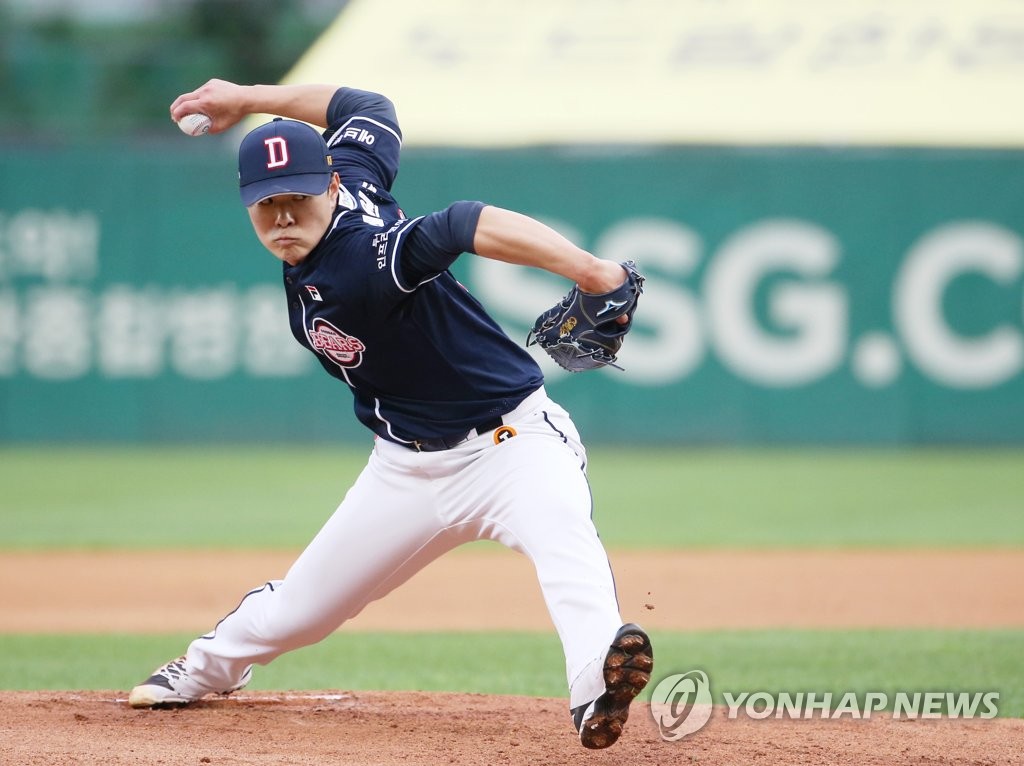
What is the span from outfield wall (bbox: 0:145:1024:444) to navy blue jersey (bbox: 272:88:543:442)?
9076mm

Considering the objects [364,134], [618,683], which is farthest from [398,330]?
[618,683]

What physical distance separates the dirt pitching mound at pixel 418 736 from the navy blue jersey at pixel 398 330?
911 mm

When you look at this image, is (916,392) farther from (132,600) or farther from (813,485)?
(132,600)

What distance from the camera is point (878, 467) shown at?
1227 centimetres

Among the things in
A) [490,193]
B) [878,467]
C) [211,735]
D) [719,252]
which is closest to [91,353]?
[490,193]

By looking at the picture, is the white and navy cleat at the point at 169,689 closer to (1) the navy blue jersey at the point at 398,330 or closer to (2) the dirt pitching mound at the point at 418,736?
(2) the dirt pitching mound at the point at 418,736

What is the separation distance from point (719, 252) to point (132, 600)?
7.70 m

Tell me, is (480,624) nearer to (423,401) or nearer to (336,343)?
(423,401)

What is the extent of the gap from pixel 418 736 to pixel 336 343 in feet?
3.98

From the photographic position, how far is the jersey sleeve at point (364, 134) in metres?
4.36

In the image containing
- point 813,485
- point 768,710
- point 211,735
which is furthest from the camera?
point 813,485

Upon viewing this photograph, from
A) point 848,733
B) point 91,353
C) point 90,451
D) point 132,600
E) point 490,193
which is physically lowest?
point 848,733

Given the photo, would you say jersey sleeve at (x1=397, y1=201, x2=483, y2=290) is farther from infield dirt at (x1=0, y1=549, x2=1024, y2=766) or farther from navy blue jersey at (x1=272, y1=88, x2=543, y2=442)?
infield dirt at (x1=0, y1=549, x2=1024, y2=766)

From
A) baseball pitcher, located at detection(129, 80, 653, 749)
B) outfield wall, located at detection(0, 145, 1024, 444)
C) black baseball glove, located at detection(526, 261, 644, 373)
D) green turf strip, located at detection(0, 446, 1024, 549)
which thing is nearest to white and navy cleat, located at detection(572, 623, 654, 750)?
baseball pitcher, located at detection(129, 80, 653, 749)
